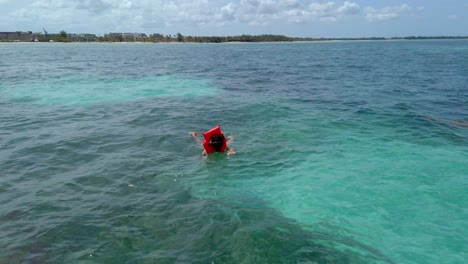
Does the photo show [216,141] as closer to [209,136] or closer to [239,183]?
[209,136]

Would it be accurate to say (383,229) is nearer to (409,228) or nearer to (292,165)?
(409,228)

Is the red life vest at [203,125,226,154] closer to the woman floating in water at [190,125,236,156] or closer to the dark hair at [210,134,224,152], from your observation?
the woman floating in water at [190,125,236,156]

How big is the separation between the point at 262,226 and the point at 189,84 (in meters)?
26.4

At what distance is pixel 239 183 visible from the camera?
11.9m

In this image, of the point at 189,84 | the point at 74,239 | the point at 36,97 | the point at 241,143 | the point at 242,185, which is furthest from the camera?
the point at 189,84

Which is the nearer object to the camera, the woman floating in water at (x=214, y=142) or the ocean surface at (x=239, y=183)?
the ocean surface at (x=239, y=183)

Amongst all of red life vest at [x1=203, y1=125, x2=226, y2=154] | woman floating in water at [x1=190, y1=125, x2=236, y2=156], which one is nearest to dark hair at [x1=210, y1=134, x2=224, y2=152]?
woman floating in water at [x1=190, y1=125, x2=236, y2=156]

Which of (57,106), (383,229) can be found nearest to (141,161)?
(383,229)

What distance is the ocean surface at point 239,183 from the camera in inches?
328

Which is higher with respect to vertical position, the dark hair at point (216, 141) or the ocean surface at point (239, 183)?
the dark hair at point (216, 141)

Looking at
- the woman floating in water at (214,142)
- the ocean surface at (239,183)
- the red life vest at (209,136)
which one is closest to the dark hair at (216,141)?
the woman floating in water at (214,142)

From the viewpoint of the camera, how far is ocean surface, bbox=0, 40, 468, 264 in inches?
328

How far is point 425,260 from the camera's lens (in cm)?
801

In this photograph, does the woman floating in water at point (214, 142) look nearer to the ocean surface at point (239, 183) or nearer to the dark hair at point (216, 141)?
the dark hair at point (216, 141)
